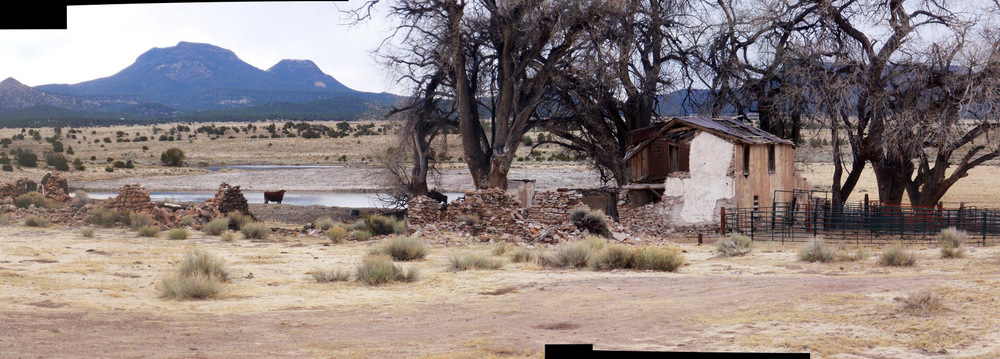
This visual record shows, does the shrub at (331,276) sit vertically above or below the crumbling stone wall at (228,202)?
below

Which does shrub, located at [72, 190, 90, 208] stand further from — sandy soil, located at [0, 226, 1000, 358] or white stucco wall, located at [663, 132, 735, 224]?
white stucco wall, located at [663, 132, 735, 224]

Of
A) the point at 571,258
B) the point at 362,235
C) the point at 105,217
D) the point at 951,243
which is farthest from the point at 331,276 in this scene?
the point at 105,217

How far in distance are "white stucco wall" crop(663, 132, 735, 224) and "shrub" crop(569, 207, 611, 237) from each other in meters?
3.33

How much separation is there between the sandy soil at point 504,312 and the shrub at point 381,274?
28 cm

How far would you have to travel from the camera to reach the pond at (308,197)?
140ft

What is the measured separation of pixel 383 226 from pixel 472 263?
10.2 m

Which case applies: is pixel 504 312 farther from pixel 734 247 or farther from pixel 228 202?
pixel 228 202

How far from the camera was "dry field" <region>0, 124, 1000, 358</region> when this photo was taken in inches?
351

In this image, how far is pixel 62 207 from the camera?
3094 centimetres

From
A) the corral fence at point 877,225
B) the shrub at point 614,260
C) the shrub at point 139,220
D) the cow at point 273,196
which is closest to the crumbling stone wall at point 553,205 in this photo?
the corral fence at point 877,225

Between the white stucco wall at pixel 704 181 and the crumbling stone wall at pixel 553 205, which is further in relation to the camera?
the white stucco wall at pixel 704 181

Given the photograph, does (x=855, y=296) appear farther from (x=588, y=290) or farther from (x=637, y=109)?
(x=637, y=109)

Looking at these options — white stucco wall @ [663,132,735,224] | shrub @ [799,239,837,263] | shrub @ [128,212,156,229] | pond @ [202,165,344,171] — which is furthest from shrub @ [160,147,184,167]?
shrub @ [799,239,837,263]

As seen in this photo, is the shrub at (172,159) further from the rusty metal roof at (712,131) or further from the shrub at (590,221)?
the shrub at (590,221)
